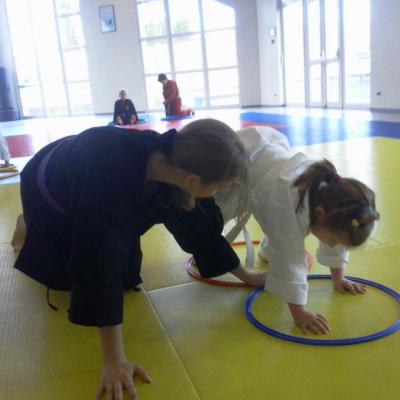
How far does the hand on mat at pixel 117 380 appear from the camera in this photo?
1.44 m

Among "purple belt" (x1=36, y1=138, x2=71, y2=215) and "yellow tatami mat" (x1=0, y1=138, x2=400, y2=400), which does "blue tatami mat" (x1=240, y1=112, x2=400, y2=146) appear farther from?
"purple belt" (x1=36, y1=138, x2=71, y2=215)

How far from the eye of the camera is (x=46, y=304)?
84.0 inches

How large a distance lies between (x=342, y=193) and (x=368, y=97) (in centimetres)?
1132

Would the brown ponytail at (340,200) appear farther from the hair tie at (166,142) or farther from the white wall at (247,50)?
the white wall at (247,50)

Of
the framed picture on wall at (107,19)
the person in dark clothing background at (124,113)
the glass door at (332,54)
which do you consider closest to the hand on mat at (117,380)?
the person in dark clothing background at (124,113)

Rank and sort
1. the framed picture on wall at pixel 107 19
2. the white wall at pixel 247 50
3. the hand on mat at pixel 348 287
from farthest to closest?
the framed picture on wall at pixel 107 19, the white wall at pixel 247 50, the hand on mat at pixel 348 287

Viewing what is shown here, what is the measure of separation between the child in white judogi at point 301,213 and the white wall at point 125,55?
15.6 m

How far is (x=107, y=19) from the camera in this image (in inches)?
670

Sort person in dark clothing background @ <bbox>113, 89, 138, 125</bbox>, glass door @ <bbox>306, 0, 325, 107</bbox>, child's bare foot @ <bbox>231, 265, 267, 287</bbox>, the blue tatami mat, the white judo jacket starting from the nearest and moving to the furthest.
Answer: the white judo jacket
child's bare foot @ <bbox>231, 265, 267, 287</bbox>
the blue tatami mat
person in dark clothing background @ <bbox>113, 89, 138, 125</bbox>
glass door @ <bbox>306, 0, 325, 107</bbox>

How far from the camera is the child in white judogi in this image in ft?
5.18

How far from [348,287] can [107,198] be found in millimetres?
1178

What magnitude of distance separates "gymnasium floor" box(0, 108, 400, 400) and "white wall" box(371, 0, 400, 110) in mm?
8608

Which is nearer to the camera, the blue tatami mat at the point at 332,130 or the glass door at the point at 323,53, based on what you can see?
the blue tatami mat at the point at 332,130

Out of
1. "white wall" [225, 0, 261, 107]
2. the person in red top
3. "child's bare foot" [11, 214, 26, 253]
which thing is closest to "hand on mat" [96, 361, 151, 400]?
"child's bare foot" [11, 214, 26, 253]
